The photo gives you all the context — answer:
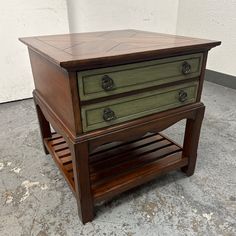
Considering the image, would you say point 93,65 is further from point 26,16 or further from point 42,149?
point 26,16

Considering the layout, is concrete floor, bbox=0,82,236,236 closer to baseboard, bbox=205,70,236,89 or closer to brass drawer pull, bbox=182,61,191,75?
brass drawer pull, bbox=182,61,191,75

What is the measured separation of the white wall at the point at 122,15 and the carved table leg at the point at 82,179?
182 centimetres

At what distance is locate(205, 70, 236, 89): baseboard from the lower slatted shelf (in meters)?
1.44

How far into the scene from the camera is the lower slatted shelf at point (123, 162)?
98cm

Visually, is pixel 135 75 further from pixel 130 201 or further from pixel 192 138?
pixel 130 201

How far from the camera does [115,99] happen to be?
79 centimetres

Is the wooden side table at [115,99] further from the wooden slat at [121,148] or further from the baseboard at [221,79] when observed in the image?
the baseboard at [221,79]

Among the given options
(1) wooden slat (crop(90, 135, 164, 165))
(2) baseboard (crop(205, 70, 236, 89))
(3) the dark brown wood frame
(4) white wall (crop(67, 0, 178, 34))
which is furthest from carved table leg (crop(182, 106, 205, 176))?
(4) white wall (crop(67, 0, 178, 34))

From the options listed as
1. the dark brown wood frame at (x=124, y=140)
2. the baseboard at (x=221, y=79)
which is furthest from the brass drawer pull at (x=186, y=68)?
the baseboard at (x=221, y=79)

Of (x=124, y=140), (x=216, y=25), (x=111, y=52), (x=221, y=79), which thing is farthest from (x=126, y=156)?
(x=216, y=25)

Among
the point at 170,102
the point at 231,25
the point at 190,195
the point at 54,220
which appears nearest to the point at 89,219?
the point at 54,220

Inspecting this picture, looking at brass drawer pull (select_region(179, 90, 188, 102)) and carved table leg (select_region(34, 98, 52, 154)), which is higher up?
brass drawer pull (select_region(179, 90, 188, 102))

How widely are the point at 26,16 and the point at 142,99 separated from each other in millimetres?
1628

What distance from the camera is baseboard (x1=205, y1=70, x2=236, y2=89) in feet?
7.74
